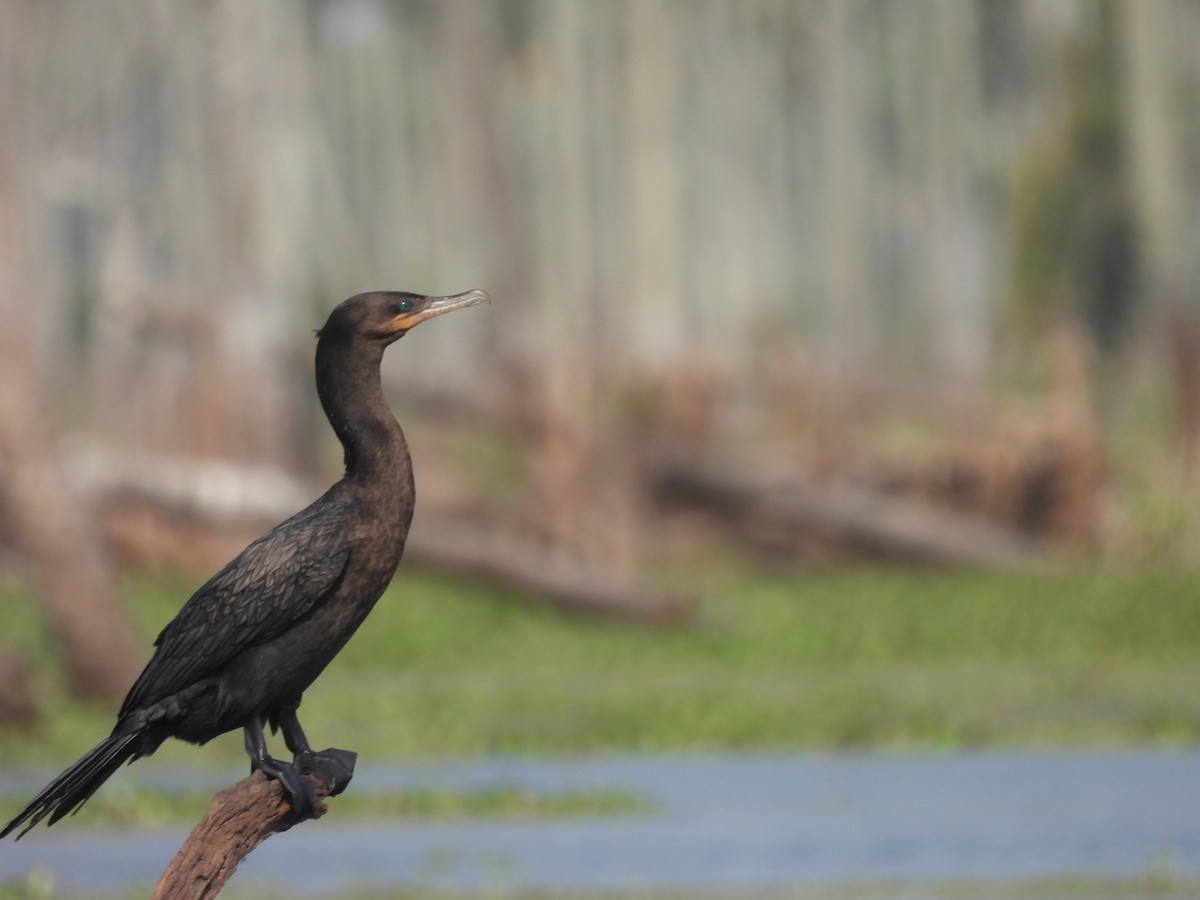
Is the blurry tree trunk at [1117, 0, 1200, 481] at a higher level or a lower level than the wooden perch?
higher

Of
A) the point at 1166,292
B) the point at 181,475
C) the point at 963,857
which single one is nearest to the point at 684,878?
the point at 963,857

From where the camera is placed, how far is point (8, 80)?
1844 centimetres

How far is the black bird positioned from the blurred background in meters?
8.10

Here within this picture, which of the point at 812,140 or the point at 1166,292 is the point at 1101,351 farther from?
the point at 812,140

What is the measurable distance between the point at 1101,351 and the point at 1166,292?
13.4m

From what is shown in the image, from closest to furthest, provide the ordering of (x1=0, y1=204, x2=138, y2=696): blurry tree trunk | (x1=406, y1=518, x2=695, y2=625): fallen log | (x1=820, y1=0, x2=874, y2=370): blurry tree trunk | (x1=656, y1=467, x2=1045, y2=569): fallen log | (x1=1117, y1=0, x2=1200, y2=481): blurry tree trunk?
(x1=0, y1=204, x2=138, y2=696): blurry tree trunk
(x1=406, y1=518, x2=695, y2=625): fallen log
(x1=656, y1=467, x2=1045, y2=569): fallen log
(x1=1117, y1=0, x2=1200, y2=481): blurry tree trunk
(x1=820, y1=0, x2=874, y2=370): blurry tree trunk

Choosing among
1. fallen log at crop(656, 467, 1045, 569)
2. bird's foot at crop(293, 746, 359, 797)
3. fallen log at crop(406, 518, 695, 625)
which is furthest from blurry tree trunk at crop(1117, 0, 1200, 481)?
bird's foot at crop(293, 746, 359, 797)

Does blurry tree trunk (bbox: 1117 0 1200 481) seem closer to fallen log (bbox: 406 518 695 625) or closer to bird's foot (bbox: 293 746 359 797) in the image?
fallen log (bbox: 406 518 695 625)

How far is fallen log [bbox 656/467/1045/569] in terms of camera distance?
76.2ft

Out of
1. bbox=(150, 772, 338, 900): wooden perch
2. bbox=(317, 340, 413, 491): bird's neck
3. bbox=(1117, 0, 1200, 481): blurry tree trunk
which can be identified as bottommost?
bbox=(150, 772, 338, 900): wooden perch

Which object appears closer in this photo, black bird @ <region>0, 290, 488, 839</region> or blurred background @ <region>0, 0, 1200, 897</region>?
black bird @ <region>0, 290, 488, 839</region>

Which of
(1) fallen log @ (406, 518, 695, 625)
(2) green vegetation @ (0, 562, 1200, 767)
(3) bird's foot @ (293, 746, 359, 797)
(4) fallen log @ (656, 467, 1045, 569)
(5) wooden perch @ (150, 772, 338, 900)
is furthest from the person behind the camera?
(4) fallen log @ (656, 467, 1045, 569)

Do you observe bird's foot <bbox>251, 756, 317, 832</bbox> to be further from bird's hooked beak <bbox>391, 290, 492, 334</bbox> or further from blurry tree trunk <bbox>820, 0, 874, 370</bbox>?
blurry tree trunk <bbox>820, 0, 874, 370</bbox>

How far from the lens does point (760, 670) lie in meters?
17.2
